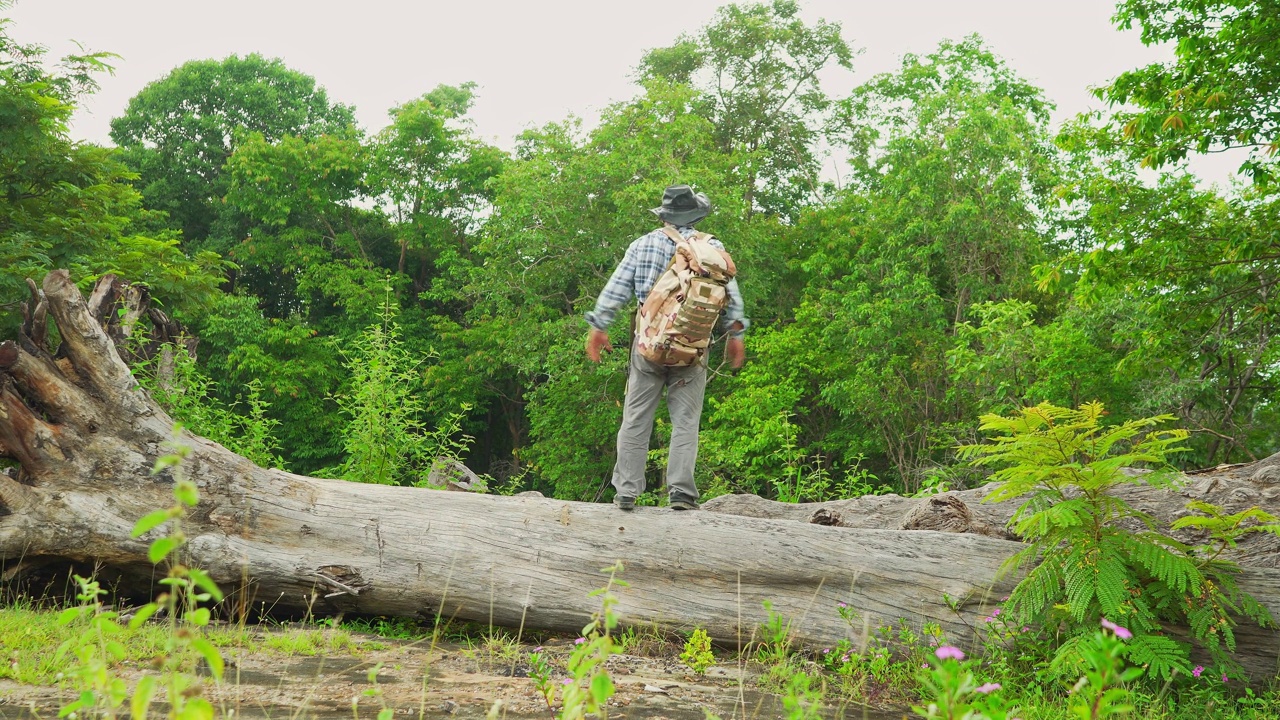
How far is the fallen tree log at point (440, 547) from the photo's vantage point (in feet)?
19.1

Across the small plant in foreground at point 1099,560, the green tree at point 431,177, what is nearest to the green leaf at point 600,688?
the small plant in foreground at point 1099,560

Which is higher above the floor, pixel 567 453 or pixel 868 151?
pixel 868 151

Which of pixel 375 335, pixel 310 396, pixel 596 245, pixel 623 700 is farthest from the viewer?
pixel 310 396

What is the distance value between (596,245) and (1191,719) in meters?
21.6

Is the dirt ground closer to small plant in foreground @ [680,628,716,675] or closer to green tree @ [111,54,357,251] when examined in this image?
small plant in foreground @ [680,628,716,675]

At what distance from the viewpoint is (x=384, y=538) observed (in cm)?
611

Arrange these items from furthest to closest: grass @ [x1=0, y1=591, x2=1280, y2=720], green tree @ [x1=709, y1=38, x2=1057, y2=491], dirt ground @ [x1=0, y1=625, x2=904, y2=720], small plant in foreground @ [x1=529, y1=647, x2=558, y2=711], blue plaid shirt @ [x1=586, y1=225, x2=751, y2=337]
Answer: green tree @ [x1=709, y1=38, x2=1057, y2=491], blue plaid shirt @ [x1=586, y1=225, x2=751, y2=337], grass @ [x1=0, y1=591, x2=1280, y2=720], dirt ground @ [x1=0, y1=625, x2=904, y2=720], small plant in foreground @ [x1=529, y1=647, x2=558, y2=711]

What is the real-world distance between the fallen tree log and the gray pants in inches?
10.7

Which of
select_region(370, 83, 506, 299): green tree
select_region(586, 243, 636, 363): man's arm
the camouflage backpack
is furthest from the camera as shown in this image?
select_region(370, 83, 506, 299): green tree

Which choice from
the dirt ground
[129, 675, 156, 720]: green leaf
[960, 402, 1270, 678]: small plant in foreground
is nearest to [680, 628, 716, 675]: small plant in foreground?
the dirt ground

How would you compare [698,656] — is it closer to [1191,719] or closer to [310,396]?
[1191,719]

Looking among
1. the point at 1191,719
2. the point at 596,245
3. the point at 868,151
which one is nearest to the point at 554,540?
the point at 1191,719

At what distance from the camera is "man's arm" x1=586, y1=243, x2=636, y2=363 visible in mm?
6094

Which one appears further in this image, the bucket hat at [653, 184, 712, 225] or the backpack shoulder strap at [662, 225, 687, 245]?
the bucket hat at [653, 184, 712, 225]
